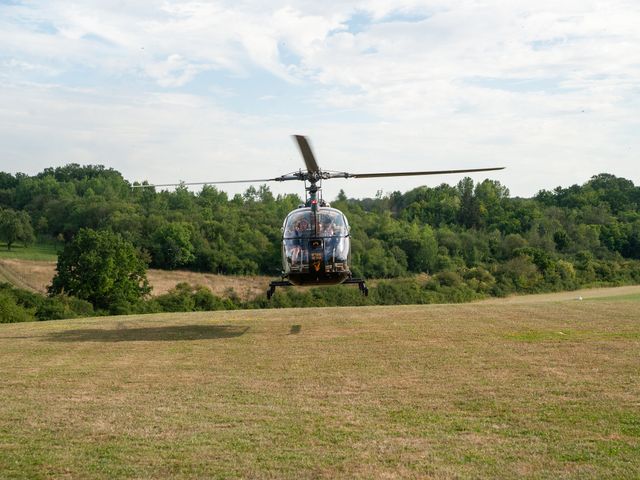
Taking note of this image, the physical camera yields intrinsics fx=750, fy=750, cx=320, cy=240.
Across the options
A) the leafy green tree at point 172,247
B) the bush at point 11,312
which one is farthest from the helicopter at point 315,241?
the leafy green tree at point 172,247

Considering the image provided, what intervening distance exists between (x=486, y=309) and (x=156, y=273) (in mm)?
41701

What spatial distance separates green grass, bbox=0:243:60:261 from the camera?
232 feet

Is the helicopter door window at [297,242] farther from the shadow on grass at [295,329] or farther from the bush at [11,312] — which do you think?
the bush at [11,312]

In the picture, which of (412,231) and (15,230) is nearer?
(412,231)

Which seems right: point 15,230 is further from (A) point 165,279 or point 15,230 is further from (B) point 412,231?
(B) point 412,231

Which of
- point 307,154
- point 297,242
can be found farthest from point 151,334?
point 307,154

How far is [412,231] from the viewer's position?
2734 inches

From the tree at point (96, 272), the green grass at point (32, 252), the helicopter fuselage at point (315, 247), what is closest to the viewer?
the helicopter fuselage at point (315, 247)

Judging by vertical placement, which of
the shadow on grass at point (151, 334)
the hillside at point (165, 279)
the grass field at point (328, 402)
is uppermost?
the grass field at point (328, 402)

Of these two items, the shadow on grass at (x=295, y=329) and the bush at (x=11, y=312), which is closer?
the shadow on grass at (x=295, y=329)

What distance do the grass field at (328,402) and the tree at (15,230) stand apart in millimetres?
58891

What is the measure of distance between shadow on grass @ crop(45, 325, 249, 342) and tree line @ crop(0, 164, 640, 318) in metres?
25.7

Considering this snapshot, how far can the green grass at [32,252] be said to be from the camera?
70.7m

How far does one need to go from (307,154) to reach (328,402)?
23.5 ft
